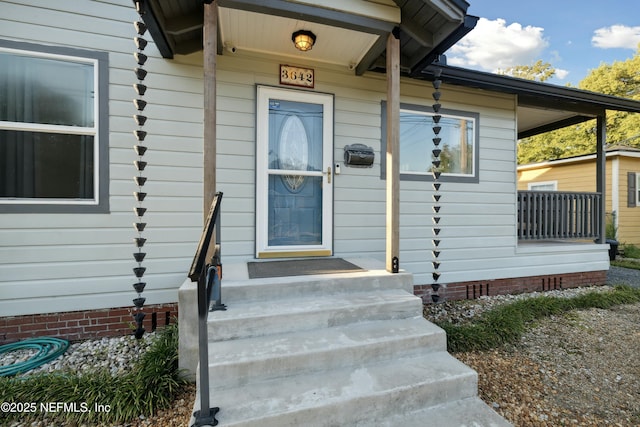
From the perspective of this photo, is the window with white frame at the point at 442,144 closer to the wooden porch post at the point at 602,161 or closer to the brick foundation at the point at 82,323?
the wooden porch post at the point at 602,161

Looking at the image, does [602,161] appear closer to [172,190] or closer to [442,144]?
[442,144]

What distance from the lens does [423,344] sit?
2.27 m

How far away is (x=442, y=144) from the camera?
14.6 ft

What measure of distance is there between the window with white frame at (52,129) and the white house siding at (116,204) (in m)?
0.10

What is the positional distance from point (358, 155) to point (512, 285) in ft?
10.5

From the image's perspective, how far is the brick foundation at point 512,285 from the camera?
432cm

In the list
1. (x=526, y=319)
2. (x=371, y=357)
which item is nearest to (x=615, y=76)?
(x=526, y=319)

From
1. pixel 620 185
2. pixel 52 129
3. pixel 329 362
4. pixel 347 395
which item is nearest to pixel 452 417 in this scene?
pixel 347 395

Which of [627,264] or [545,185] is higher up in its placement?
[545,185]

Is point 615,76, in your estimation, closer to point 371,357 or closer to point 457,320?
point 457,320

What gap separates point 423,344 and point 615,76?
2111 centimetres

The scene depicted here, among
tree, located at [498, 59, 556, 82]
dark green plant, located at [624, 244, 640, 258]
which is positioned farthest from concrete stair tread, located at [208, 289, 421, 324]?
tree, located at [498, 59, 556, 82]

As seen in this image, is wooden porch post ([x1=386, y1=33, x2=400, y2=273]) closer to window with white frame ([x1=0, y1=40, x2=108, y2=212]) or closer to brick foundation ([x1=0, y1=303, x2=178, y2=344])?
brick foundation ([x1=0, y1=303, x2=178, y2=344])

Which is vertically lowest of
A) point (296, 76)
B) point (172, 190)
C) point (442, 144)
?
point (172, 190)
